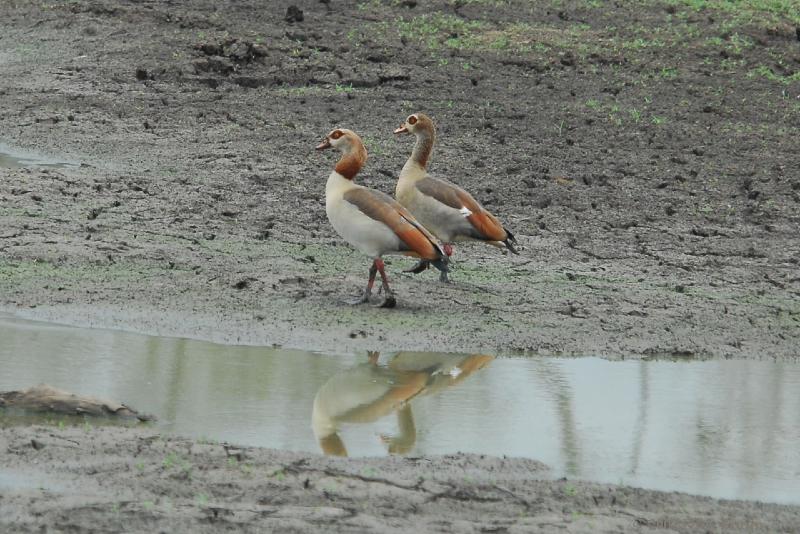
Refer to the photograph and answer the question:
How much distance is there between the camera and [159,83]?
17.6m

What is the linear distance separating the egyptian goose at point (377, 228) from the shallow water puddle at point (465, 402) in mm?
964

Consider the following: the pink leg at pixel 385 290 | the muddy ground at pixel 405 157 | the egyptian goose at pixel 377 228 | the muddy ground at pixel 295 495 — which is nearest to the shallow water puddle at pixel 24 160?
the muddy ground at pixel 405 157

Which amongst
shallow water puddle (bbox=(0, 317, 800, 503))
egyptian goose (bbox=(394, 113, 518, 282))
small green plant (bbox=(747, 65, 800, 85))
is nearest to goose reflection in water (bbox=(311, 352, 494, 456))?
shallow water puddle (bbox=(0, 317, 800, 503))

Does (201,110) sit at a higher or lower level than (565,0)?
lower

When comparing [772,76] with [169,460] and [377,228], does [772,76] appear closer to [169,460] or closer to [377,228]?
[377,228]

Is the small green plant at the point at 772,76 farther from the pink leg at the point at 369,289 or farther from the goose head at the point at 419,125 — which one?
the pink leg at the point at 369,289

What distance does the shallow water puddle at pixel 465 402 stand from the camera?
724 centimetres

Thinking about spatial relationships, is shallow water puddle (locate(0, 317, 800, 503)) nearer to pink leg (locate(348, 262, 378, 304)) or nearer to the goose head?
pink leg (locate(348, 262, 378, 304))

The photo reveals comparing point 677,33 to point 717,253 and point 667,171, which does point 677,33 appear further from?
point 717,253

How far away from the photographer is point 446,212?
36.6ft

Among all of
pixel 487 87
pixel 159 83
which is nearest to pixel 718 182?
pixel 487 87

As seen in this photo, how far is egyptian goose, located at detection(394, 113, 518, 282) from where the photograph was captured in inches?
436

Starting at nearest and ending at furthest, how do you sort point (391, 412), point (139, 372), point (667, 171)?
point (391, 412) → point (139, 372) → point (667, 171)

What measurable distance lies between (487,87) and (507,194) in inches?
162
